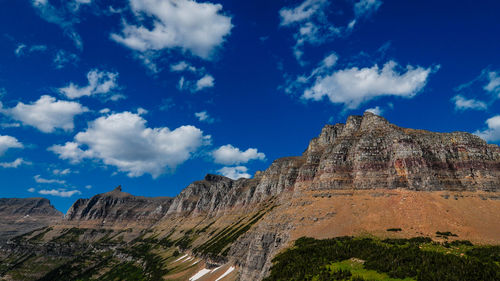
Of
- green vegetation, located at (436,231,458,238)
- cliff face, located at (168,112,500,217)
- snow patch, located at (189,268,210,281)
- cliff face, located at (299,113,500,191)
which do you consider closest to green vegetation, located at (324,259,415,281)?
green vegetation, located at (436,231,458,238)

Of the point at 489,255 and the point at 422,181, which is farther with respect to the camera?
the point at 422,181

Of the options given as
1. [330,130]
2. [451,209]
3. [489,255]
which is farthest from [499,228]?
[330,130]

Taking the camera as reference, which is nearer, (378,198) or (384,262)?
(384,262)

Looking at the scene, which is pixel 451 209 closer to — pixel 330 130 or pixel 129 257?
pixel 330 130

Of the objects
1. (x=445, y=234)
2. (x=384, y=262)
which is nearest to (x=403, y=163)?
(x=445, y=234)

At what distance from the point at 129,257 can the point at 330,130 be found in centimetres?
15429

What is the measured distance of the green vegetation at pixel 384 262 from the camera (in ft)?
125

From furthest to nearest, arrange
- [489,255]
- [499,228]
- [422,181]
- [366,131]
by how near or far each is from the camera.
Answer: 1. [366,131]
2. [422,181]
3. [499,228]
4. [489,255]

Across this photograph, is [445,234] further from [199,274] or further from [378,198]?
[199,274]

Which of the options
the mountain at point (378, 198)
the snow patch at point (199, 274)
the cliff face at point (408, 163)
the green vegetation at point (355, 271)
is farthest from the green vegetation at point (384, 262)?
the snow patch at point (199, 274)

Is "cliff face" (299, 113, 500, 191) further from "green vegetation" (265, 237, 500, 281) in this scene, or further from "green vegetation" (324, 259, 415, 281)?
"green vegetation" (324, 259, 415, 281)

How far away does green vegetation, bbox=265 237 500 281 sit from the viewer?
125ft

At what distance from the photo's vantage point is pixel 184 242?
17925 cm

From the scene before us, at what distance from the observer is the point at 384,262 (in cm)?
4403
